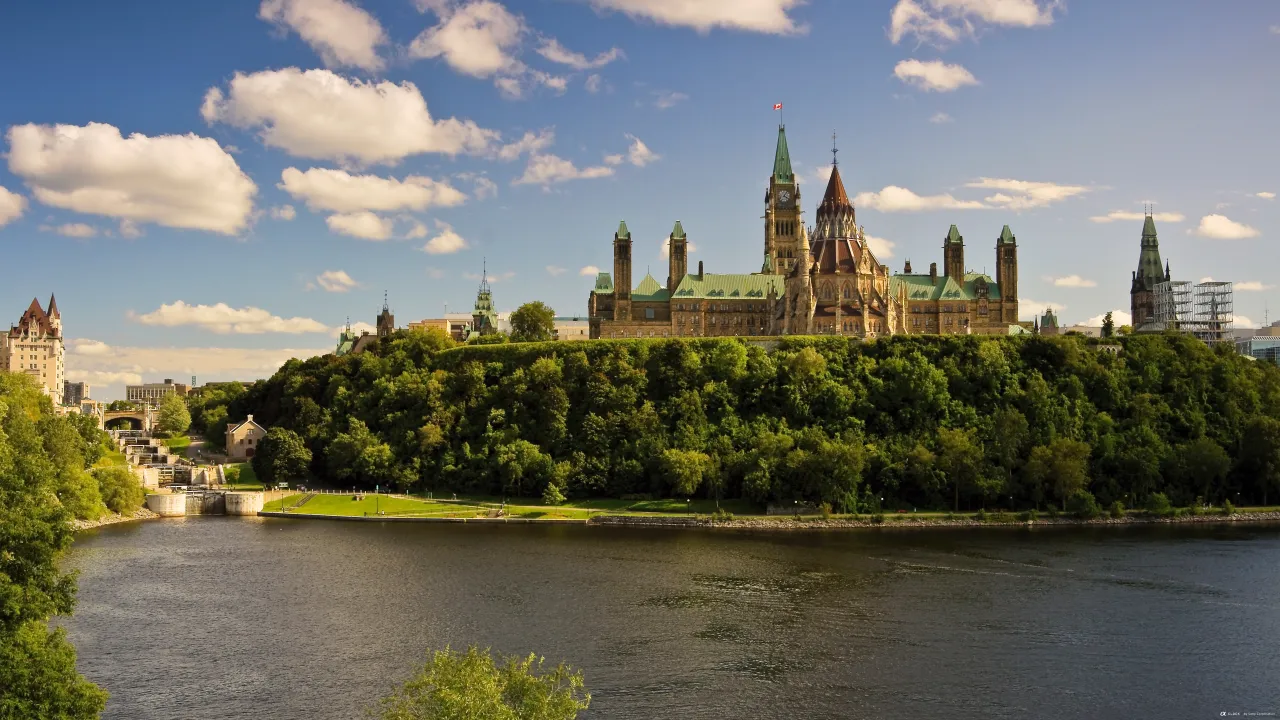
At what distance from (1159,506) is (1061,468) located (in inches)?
369

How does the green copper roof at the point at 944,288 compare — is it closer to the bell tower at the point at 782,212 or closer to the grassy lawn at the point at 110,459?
the bell tower at the point at 782,212

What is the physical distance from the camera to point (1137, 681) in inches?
1735

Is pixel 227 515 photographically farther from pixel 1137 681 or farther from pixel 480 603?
pixel 1137 681

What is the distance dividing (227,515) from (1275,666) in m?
84.6

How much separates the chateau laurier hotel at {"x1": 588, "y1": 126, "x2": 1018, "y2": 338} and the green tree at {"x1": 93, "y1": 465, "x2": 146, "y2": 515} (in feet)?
214

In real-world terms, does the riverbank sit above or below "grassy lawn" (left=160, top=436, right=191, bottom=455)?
below

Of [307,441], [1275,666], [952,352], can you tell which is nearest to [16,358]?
[307,441]

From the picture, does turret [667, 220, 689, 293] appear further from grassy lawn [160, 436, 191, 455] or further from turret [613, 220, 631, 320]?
grassy lawn [160, 436, 191, 455]

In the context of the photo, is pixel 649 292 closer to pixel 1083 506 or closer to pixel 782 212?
pixel 782 212

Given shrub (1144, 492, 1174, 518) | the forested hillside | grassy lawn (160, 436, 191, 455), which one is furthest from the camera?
grassy lawn (160, 436, 191, 455)

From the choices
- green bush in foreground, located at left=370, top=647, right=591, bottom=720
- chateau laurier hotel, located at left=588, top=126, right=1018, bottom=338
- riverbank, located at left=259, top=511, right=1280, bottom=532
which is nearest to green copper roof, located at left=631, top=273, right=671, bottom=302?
chateau laurier hotel, located at left=588, top=126, right=1018, bottom=338

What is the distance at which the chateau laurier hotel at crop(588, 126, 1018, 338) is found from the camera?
409 feet

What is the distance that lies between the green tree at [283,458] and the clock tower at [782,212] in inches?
3139

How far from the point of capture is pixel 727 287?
143 meters
